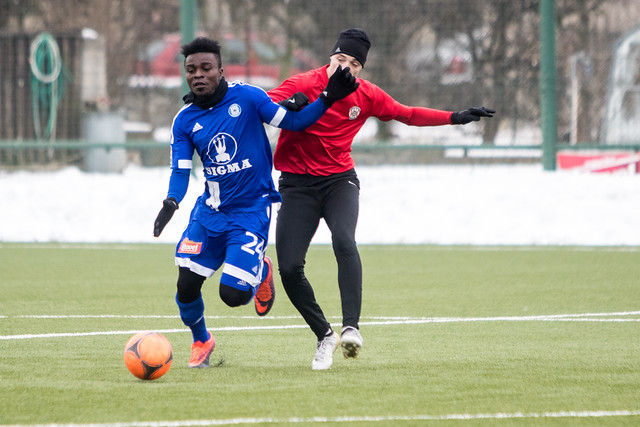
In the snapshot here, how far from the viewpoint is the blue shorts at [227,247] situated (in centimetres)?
614

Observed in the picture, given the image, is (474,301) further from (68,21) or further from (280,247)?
(68,21)

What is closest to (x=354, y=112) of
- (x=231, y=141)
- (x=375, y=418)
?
(x=231, y=141)

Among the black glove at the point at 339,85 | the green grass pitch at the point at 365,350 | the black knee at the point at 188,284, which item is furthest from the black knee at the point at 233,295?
the black glove at the point at 339,85

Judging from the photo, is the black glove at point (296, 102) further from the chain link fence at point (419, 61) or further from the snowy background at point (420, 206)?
the chain link fence at point (419, 61)

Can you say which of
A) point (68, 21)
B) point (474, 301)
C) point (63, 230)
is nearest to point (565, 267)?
point (474, 301)

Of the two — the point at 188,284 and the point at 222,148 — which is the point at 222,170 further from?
the point at 188,284

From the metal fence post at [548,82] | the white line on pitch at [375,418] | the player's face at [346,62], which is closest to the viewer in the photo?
the white line on pitch at [375,418]

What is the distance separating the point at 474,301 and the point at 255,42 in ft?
23.3

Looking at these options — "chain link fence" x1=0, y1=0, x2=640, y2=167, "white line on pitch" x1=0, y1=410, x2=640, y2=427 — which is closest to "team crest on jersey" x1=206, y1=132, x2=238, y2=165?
"white line on pitch" x1=0, y1=410, x2=640, y2=427

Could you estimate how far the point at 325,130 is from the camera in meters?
6.52

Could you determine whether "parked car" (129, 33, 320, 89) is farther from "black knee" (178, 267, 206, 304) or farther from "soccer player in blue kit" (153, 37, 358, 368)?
"black knee" (178, 267, 206, 304)

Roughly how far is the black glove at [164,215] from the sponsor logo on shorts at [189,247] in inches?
7.6

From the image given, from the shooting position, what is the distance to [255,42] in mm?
15305

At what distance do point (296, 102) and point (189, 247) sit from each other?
0.99 meters
